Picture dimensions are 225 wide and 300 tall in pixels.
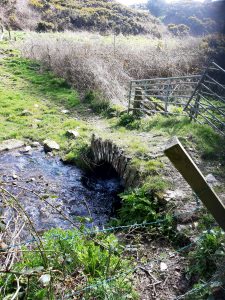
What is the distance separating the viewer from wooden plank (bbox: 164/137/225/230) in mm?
2553

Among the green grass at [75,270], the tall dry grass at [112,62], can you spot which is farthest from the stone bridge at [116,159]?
the tall dry grass at [112,62]

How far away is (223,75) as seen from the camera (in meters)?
15.2

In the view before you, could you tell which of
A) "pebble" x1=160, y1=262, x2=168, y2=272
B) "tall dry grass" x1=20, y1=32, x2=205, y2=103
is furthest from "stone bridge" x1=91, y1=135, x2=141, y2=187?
"tall dry grass" x1=20, y1=32, x2=205, y2=103

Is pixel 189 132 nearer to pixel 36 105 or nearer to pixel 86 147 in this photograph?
pixel 86 147

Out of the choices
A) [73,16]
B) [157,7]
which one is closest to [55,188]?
[73,16]

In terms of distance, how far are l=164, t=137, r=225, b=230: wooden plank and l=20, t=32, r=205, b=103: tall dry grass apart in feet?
30.9

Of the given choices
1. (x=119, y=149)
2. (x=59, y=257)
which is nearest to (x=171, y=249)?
(x=59, y=257)

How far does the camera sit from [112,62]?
14172mm

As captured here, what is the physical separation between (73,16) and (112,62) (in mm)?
24558

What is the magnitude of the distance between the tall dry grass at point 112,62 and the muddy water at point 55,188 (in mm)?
4238

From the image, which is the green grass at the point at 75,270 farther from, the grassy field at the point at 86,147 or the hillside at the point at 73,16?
the hillside at the point at 73,16

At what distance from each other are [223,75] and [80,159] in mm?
9223

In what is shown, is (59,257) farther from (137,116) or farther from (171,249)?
(137,116)

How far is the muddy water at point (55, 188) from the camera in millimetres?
6441
